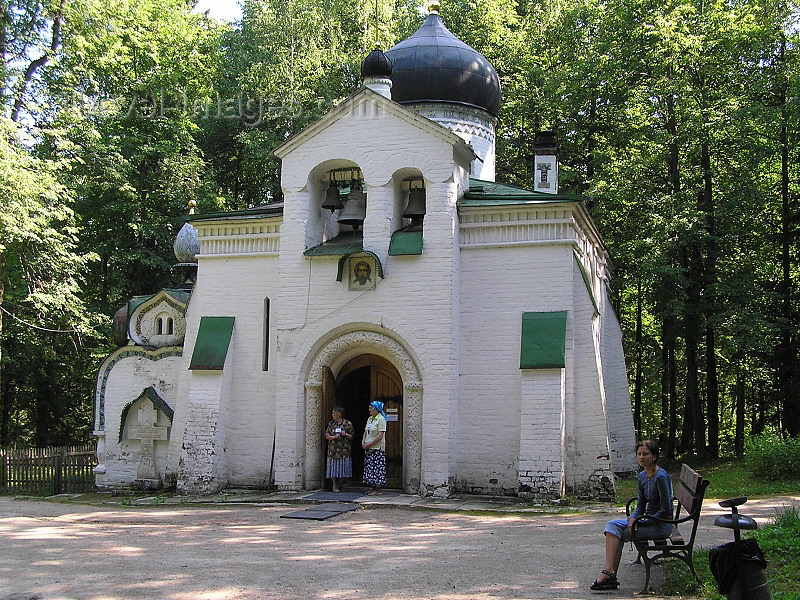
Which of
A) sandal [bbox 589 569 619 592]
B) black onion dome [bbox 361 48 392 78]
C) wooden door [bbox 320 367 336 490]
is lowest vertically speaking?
sandal [bbox 589 569 619 592]

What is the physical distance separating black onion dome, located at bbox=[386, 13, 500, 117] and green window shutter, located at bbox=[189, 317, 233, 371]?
6.09m

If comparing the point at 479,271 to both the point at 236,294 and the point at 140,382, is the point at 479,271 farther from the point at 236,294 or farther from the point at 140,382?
the point at 140,382

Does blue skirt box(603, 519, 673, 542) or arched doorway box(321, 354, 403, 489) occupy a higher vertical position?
arched doorway box(321, 354, 403, 489)

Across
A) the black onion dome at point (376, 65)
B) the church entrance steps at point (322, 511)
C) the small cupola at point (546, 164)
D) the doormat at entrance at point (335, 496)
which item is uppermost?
the black onion dome at point (376, 65)

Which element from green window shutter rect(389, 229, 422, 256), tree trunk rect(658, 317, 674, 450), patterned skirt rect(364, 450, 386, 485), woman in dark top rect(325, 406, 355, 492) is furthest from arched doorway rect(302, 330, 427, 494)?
tree trunk rect(658, 317, 674, 450)

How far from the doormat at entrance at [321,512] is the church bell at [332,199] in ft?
16.6

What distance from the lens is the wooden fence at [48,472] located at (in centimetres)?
1611

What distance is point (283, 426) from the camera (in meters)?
13.6

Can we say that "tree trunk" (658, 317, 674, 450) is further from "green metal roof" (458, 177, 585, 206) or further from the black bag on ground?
the black bag on ground

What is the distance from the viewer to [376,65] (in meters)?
14.9

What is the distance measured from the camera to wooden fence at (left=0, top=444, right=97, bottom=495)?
16.1m

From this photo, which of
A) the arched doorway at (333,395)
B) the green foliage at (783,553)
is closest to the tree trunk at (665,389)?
the arched doorway at (333,395)

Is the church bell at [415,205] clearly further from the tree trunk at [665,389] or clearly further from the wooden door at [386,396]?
the tree trunk at [665,389]

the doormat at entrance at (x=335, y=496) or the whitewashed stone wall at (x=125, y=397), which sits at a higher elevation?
the whitewashed stone wall at (x=125, y=397)
